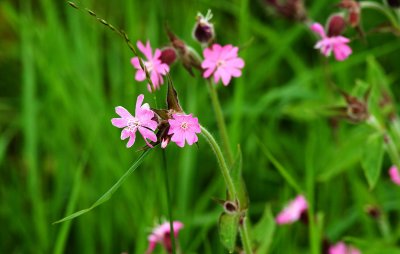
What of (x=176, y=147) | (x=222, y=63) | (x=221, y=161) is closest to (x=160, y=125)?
(x=221, y=161)

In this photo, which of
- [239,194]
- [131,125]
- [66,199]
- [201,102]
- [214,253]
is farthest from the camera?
Result: [201,102]

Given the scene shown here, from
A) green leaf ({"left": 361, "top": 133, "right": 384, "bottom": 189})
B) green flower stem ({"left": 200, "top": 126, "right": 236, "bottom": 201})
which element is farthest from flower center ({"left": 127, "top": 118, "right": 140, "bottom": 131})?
green leaf ({"left": 361, "top": 133, "right": 384, "bottom": 189})

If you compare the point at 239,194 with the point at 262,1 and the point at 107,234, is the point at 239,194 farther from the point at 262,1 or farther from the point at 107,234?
the point at 262,1

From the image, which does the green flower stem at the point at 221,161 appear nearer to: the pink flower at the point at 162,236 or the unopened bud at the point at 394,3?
the pink flower at the point at 162,236

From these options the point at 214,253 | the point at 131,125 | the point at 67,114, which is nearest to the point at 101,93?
the point at 67,114

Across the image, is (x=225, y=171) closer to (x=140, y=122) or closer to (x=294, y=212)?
(x=140, y=122)

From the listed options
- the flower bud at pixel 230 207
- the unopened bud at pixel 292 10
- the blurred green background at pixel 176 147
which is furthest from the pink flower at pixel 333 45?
the unopened bud at pixel 292 10

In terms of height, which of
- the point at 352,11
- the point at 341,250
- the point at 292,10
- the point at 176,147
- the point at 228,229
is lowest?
the point at 228,229
